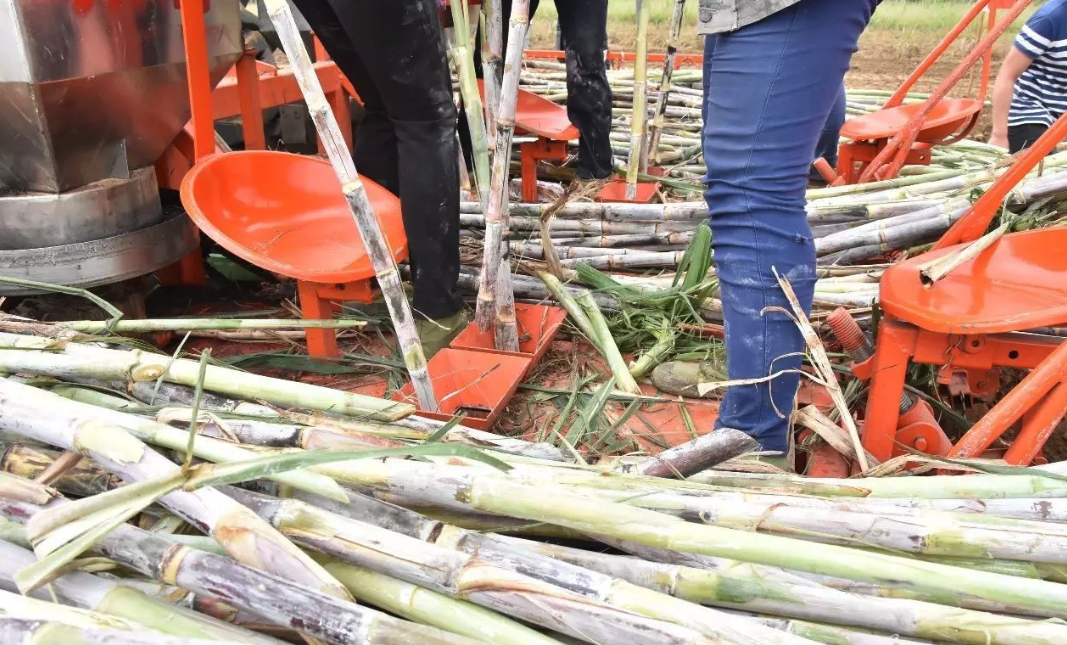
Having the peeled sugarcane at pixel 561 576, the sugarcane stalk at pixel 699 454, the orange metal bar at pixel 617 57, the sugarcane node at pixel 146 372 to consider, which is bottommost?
the sugarcane stalk at pixel 699 454

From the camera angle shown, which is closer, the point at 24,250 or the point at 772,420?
the point at 772,420

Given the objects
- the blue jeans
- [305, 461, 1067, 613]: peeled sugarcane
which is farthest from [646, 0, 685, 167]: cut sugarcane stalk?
[305, 461, 1067, 613]: peeled sugarcane

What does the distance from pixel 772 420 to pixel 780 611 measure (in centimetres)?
63

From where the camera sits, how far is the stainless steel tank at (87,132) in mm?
1968

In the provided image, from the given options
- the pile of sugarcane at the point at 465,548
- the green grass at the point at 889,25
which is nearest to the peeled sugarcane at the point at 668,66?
the pile of sugarcane at the point at 465,548

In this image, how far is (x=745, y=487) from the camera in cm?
141

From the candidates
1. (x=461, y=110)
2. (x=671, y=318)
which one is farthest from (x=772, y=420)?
(x=461, y=110)

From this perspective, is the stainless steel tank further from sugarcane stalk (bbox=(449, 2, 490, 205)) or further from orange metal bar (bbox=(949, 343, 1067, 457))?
orange metal bar (bbox=(949, 343, 1067, 457))

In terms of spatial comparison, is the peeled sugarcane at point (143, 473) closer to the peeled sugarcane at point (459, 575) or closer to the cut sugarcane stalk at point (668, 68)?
the peeled sugarcane at point (459, 575)

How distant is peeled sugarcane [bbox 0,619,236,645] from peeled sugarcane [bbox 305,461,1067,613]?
1.41ft

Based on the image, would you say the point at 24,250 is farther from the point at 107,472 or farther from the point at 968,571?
the point at 968,571

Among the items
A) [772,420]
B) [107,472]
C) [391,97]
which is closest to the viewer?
[107,472]

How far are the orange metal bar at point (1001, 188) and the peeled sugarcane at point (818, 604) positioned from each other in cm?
102

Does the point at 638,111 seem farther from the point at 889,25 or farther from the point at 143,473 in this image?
the point at 889,25
